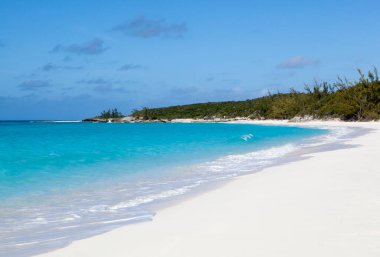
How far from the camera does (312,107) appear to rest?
89.9 metres

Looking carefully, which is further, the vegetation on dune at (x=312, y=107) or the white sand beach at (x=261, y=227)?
the vegetation on dune at (x=312, y=107)

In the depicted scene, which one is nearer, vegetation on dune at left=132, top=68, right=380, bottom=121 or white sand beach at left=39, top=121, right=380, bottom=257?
white sand beach at left=39, top=121, right=380, bottom=257

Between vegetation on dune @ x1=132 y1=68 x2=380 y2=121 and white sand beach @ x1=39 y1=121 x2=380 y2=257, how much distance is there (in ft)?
214

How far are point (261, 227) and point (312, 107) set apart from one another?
88090 mm

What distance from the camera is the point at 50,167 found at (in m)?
17.8

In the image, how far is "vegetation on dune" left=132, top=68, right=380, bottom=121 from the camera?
70.0 metres

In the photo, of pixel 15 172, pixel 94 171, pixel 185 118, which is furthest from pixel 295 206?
pixel 185 118

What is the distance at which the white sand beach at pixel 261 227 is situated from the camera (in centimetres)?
470

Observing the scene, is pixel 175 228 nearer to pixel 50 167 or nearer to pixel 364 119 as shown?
pixel 50 167

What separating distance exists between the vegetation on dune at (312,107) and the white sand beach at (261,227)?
214 ft

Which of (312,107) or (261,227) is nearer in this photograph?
(261,227)

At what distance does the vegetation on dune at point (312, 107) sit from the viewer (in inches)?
2756

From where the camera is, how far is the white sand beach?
15.4ft

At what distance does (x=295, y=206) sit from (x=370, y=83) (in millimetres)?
70982
